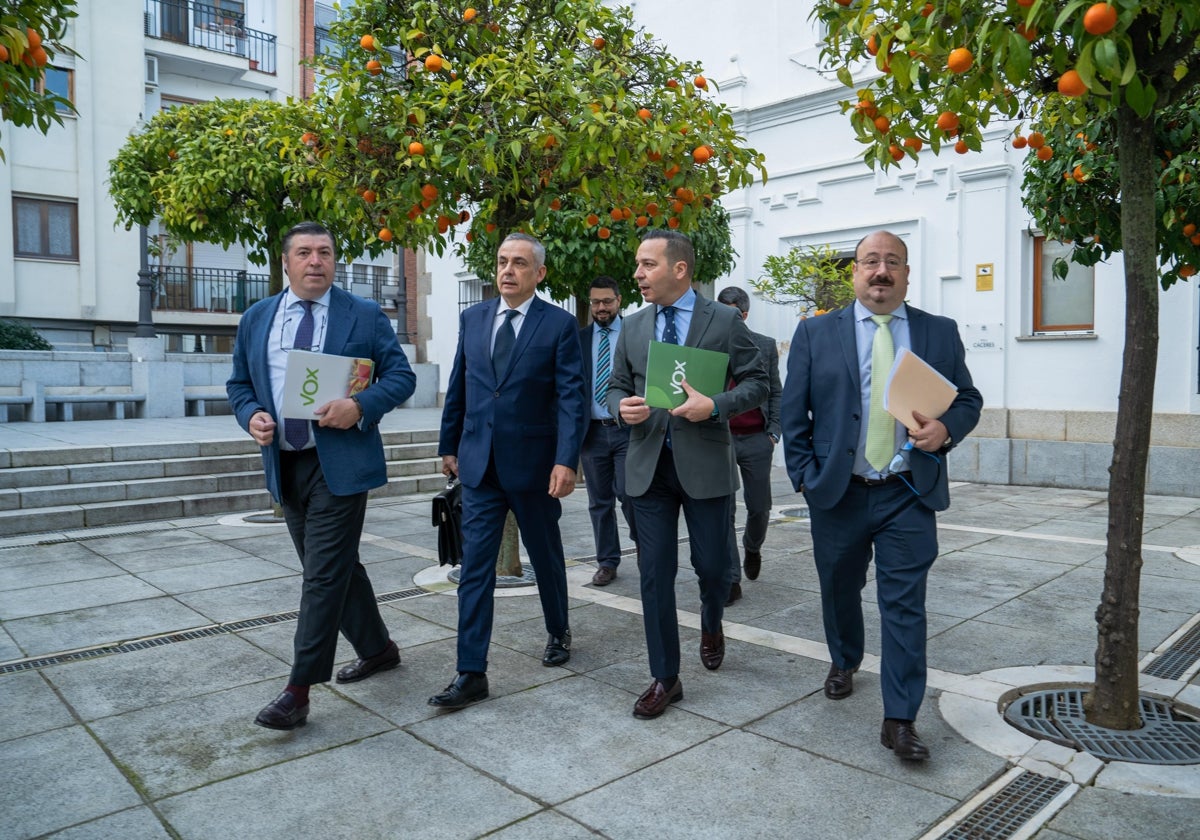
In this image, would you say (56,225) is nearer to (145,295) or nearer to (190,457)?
(145,295)

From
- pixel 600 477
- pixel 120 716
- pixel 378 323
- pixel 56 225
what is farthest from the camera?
pixel 56 225

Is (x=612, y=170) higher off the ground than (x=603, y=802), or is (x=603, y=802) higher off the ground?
(x=612, y=170)

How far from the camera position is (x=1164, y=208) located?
5801 mm

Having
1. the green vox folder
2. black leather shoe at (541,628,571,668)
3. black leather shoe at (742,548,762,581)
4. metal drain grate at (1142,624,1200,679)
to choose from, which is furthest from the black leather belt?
black leather shoe at (742,548,762,581)

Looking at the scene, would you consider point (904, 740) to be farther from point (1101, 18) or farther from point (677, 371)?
point (1101, 18)

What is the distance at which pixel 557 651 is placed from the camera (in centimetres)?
462

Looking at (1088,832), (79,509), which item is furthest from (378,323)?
(79,509)

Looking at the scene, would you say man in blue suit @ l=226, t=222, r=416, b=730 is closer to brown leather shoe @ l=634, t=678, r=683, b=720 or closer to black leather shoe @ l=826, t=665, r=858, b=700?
brown leather shoe @ l=634, t=678, r=683, b=720

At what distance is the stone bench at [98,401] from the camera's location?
15523mm

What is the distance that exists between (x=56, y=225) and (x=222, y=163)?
17.5m

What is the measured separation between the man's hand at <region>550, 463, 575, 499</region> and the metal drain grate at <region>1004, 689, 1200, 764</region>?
204cm

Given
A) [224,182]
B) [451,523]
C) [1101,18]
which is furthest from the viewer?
[224,182]

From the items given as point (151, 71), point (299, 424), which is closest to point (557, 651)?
point (299, 424)

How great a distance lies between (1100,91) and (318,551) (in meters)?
3.19
